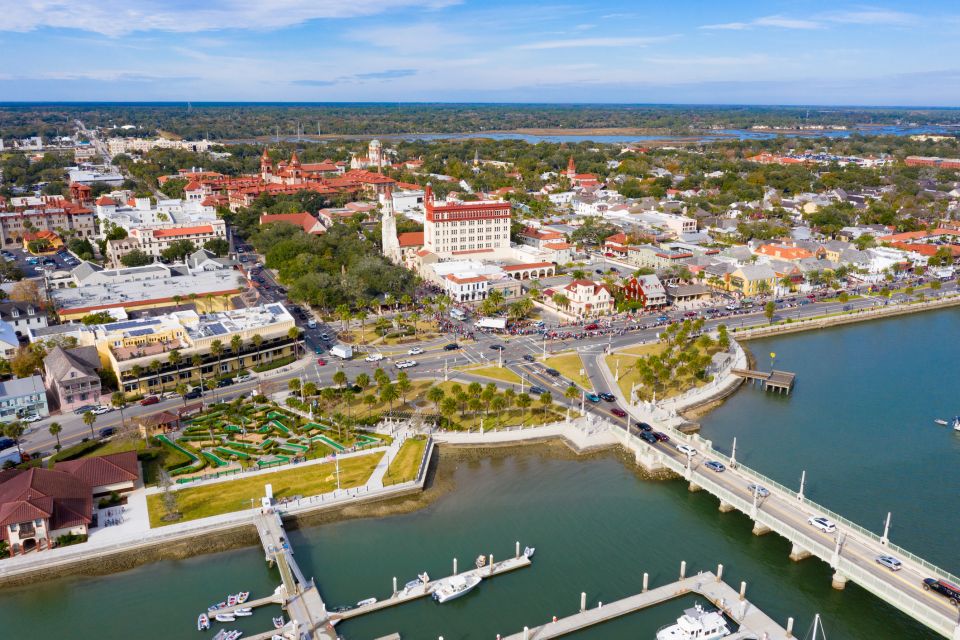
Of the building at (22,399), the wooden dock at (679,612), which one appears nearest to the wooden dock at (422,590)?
the wooden dock at (679,612)

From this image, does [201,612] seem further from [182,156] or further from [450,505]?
[182,156]

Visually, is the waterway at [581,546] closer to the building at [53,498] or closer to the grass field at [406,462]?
the grass field at [406,462]

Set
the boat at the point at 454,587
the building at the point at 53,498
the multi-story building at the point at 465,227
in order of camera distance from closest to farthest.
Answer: the boat at the point at 454,587 → the building at the point at 53,498 → the multi-story building at the point at 465,227

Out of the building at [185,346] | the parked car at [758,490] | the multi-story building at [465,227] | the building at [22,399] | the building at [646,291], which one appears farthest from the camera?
the multi-story building at [465,227]


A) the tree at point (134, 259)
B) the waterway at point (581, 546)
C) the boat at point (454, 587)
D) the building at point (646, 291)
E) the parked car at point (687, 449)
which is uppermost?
the tree at point (134, 259)

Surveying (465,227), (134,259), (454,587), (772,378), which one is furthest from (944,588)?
(134,259)

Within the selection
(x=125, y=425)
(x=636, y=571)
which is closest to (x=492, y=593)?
(x=636, y=571)

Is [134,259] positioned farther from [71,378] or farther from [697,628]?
[697,628]
